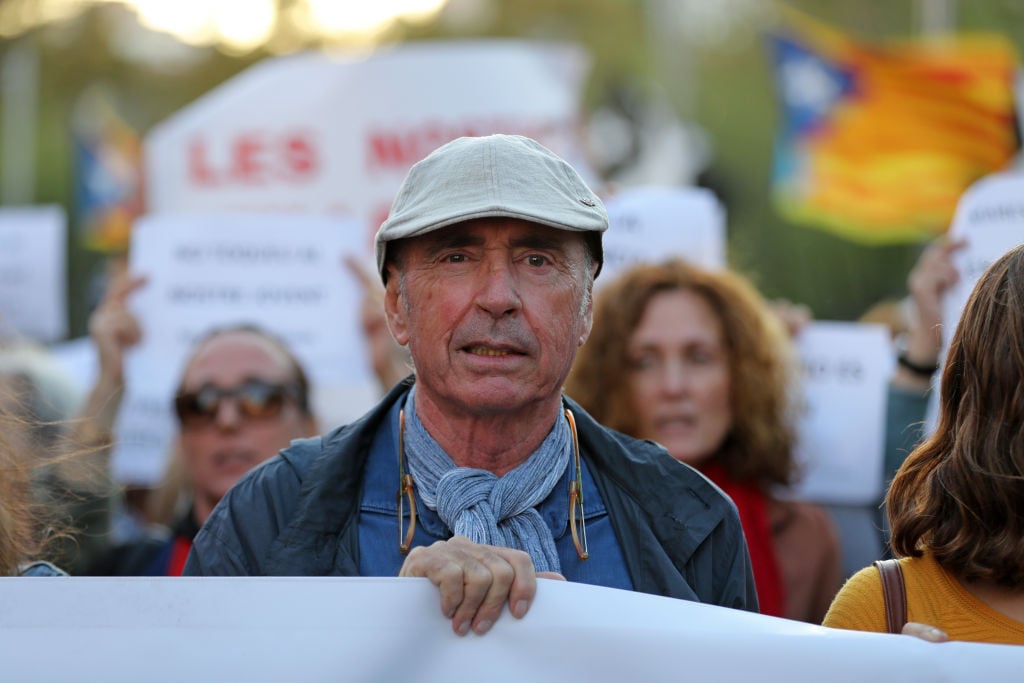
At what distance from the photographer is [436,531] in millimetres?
2250

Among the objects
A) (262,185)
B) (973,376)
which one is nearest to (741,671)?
(973,376)

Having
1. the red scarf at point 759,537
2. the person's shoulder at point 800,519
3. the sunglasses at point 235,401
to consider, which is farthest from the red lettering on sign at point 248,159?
the person's shoulder at point 800,519

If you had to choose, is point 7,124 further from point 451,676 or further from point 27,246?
point 451,676

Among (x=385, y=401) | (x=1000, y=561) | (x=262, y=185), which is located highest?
(x=262, y=185)

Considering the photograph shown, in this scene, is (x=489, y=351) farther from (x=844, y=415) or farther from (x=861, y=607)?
(x=844, y=415)

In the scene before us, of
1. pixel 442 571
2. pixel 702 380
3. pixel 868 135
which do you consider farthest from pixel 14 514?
pixel 868 135

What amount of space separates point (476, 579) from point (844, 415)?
2664mm

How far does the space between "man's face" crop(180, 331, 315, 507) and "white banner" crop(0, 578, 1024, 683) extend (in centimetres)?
172

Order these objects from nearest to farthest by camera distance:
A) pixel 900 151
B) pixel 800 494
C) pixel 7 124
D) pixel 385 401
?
pixel 385 401 < pixel 800 494 < pixel 900 151 < pixel 7 124

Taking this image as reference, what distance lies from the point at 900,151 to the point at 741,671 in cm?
508

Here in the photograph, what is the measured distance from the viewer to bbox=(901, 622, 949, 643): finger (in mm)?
1967

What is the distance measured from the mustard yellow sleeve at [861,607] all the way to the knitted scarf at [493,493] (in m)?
0.44

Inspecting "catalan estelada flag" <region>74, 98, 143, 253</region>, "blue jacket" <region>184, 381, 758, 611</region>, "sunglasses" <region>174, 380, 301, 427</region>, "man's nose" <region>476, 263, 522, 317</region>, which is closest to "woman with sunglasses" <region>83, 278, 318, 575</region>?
"sunglasses" <region>174, 380, 301, 427</region>

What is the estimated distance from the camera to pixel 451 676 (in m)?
1.97
